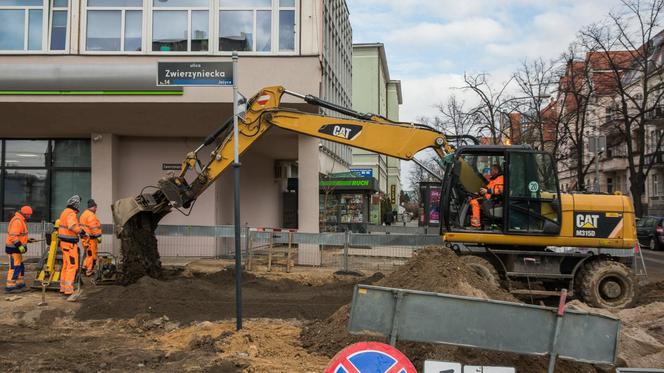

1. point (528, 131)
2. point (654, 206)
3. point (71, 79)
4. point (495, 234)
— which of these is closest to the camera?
point (495, 234)

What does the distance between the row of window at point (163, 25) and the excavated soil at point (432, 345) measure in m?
8.89

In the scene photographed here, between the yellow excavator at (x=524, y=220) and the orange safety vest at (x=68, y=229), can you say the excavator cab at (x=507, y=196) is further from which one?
the orange safety vest at (x=68, y=229)

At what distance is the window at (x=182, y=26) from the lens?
50.4ft

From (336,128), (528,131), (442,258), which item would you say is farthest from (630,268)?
(528,131)

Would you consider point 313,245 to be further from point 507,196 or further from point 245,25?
point 507,196

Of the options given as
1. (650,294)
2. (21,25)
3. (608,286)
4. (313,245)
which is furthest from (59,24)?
(650,294)

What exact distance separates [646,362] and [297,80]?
10958 millimetres

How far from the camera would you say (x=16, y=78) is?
47.7 feet

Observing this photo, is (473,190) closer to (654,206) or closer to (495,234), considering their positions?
(495,234)

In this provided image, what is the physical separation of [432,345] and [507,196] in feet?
16.2

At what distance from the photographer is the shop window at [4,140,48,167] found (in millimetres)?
18531

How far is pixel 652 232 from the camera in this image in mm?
28625

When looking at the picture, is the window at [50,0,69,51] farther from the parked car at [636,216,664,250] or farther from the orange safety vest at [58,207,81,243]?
the parked car at [636,216,664,250]

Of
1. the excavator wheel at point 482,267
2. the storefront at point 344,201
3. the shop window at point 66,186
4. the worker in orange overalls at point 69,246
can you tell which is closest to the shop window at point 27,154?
the shop window at point 66,186
